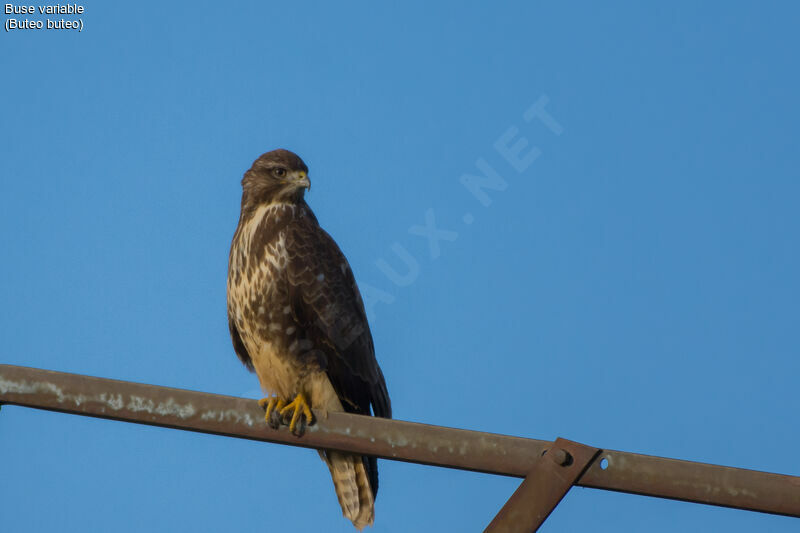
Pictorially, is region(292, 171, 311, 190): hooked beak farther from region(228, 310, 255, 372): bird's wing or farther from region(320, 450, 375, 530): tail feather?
region(320, 450, 375, 530): tail feather

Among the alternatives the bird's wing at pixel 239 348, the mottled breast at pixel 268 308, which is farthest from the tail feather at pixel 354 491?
the bird's wing at pixel 239 348

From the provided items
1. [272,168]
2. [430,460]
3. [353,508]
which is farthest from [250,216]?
[430,460]

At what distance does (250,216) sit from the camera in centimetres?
656

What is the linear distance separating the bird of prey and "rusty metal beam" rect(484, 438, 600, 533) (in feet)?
8.31

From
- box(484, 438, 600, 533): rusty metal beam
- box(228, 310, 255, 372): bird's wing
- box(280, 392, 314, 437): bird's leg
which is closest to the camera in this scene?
box(484, 438, 600, 533): rusty metal beam

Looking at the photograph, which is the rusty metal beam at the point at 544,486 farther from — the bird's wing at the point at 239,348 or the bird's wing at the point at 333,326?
the bird's wing at the point at 239,348

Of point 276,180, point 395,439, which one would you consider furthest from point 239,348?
point 395,439

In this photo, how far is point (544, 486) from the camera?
3.52 metres

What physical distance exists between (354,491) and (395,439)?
2.30 m

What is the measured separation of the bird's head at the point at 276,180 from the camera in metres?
6.61

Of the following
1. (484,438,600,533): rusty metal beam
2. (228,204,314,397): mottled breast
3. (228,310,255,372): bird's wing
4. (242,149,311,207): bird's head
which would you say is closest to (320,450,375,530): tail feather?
(228,204,314,397): mottled breast

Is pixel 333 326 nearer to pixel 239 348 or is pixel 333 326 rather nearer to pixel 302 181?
pixel 239 348

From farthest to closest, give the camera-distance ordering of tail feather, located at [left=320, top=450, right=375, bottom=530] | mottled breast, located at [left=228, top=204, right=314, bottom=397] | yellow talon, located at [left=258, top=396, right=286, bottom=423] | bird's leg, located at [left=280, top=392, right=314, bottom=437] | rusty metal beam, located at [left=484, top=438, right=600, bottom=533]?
mottled breast, located at [left=228, top=204, right=314, bottom=397], tail feather, located at [left=320, top=450, right=375, bottom=530], yellow talon, located at [left=258, top=396, right=286, bottom=423], bird's leg, located at [left=280, top=392, right=314, bottom=437], rusty metal beam, located at [left=484, top=438, right=600, bottom=533]

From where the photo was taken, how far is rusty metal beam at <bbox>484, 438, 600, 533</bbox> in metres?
3.45
